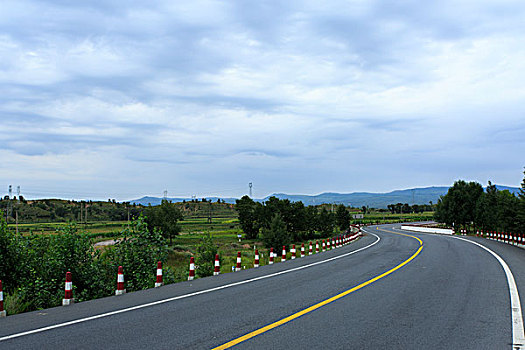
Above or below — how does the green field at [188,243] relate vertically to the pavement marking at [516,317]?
below

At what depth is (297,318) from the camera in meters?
8.59

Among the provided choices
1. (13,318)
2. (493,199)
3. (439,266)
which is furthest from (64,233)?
(493,199)

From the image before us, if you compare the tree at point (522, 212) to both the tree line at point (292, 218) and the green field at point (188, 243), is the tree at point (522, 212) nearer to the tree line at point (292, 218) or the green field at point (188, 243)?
the green field at point (188, 243)

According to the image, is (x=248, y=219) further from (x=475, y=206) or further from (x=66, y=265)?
(x=66, y=265)

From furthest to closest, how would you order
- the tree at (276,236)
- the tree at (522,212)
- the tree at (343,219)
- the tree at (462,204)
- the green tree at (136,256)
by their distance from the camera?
the tree at (343,219) < the tree at (462,204) < the tree at (276,236) < the tree at (522,212) < the green tree at (136,256)

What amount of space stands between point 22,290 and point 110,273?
13.5 feet

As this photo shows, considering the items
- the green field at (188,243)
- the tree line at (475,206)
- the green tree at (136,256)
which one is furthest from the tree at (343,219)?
the green tree at (136,256)

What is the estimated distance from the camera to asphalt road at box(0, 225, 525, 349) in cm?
705

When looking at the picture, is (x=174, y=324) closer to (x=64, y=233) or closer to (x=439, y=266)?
(x=64, y=233)

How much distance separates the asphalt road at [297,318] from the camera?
7051 mm

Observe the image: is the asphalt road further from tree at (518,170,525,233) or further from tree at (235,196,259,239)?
tree at (235,196,259,239)

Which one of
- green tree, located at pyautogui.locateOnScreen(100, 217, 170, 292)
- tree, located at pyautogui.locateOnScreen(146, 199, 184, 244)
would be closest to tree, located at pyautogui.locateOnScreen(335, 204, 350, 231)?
tree, located at pyautogui.locateOnScreen(146, 199, 184, 244)

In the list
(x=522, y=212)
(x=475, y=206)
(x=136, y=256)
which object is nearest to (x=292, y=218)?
(x=475, y=206)

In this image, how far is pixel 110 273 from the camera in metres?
17.2
